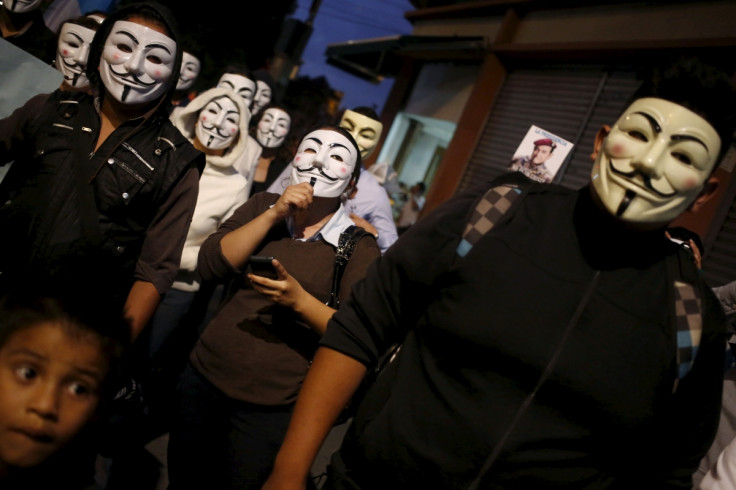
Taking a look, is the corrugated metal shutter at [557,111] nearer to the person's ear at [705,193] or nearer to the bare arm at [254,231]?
the person's ear at [705,193]

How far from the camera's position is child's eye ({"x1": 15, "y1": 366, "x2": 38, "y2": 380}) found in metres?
1.28

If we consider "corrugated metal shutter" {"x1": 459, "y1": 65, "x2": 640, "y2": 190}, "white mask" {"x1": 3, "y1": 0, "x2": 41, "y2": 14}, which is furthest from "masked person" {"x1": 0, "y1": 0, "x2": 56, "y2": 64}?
"corrugated metal shutter" {"x1": 459, "y1": 65, "x2": 640, "y2": 190}

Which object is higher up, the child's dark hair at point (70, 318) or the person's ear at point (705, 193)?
the person's ear at point (705, 193)

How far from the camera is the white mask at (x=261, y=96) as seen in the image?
597 cm

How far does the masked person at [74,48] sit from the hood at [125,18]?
135 cm

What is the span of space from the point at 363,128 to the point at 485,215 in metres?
3.43

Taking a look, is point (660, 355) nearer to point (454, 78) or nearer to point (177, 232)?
point (177, 232)

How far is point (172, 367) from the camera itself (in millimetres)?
4043

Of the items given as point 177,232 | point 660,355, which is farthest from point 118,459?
point 660,355

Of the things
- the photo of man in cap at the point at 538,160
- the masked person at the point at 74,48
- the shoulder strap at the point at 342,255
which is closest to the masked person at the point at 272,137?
the masked person at the point at 74,48

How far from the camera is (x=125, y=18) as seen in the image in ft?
7.22

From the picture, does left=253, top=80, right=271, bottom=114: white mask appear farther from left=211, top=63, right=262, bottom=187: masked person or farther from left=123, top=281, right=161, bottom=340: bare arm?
left=123, top=281, right=161, bottom=340: bare arm

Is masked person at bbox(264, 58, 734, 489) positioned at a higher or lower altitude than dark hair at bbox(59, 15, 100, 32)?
lower

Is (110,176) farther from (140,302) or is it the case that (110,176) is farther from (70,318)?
(70,318)
